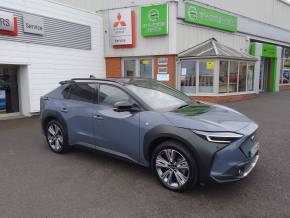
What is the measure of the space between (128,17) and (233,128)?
462 inches

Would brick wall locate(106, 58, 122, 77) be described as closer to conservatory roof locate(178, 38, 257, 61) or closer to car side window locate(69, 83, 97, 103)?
conservatory roof locate(178, 38, 257, 61)

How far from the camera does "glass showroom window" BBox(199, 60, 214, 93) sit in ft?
45.5

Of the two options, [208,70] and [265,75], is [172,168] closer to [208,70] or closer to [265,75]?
[208,70]

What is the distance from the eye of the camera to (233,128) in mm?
3705

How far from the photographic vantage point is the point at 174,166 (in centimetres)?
389

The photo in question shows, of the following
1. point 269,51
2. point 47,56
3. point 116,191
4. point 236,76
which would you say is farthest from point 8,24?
point 269,51

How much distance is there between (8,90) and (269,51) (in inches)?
689

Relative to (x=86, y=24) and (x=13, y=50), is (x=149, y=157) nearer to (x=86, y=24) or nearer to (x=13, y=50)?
(x=13, y=50)

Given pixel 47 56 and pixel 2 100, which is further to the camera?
pixel 47 56

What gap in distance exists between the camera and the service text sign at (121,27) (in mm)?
14227

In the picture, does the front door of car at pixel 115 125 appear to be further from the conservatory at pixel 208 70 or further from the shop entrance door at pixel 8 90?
the conservatory at pixel 208 70

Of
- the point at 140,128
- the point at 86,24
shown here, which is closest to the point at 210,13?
the point at 86,24

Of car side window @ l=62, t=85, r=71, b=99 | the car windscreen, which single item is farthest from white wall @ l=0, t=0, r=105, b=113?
the car windscreen

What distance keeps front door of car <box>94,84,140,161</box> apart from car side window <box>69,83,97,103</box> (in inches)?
7.3
